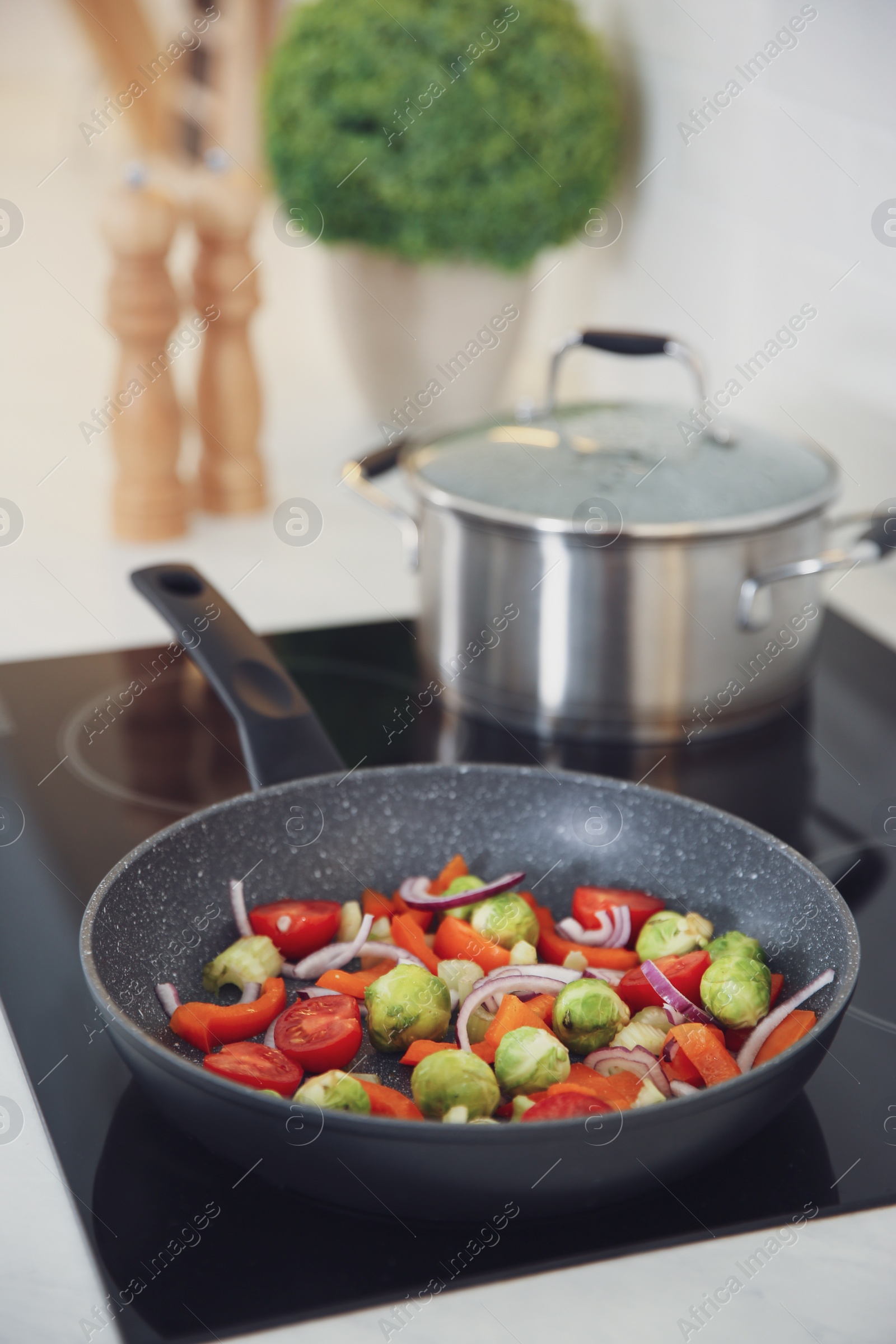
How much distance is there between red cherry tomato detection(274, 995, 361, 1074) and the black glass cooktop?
0.21 ft

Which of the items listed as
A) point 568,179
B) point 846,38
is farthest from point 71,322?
point 846,38

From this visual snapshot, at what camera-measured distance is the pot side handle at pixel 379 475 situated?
1.17 metres

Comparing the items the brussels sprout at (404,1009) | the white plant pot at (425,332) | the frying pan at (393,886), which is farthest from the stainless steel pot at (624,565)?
the white plant pot at (425,332)

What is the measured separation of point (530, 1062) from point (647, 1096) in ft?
0.19

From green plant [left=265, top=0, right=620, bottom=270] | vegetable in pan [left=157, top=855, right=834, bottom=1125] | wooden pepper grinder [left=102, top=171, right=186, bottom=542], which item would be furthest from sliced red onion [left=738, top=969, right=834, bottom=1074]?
green plant [left=265, top=0, right=620, bottom=270]

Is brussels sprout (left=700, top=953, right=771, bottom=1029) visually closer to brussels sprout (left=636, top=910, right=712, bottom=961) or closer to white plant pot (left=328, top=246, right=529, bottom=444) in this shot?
brussels sprout (left=636, top=910, right=712, bottom=961)

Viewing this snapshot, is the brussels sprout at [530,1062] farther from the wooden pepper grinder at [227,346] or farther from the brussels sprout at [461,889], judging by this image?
the wooden pepper grinder at [227,346]

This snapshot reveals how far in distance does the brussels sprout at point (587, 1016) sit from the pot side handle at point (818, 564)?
0.45 m

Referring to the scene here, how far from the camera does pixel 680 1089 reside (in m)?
0.67

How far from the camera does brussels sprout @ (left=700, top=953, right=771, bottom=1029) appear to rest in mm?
709

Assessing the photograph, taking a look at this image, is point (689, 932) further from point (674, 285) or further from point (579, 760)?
point (674, 285)

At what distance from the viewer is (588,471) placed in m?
1.10

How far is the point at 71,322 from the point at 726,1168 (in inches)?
76.2

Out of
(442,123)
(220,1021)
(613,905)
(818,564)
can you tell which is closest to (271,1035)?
(220,1021)
